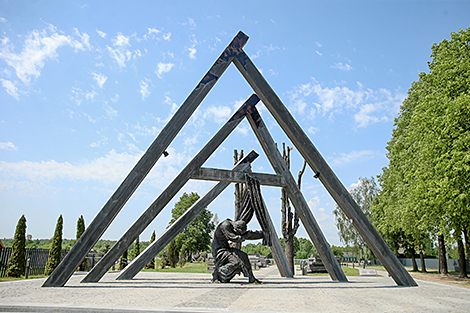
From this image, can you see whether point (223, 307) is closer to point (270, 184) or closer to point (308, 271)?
point (270, 184)

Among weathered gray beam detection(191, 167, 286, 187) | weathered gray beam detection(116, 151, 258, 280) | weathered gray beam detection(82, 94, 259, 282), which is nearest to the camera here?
weathered gray beam detection(82, 94, 259, 282)

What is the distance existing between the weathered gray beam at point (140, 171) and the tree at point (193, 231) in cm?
2749

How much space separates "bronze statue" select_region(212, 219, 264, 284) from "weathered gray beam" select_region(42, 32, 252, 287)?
2858 mm

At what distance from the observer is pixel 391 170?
22844 millimetres

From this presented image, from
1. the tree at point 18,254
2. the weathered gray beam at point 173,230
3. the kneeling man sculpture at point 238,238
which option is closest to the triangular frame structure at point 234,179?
the weathered gray beam at point 173,230

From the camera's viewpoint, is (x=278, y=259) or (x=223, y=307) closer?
(x=223, y=307)

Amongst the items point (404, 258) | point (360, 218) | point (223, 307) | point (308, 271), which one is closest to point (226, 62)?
point (360, 218)

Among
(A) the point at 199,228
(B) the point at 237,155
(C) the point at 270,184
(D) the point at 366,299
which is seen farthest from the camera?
(A) the point at 199,228

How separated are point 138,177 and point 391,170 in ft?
64.3

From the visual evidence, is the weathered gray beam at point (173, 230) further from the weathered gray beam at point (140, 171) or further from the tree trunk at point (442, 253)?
the tree trunk at point (442, 253)

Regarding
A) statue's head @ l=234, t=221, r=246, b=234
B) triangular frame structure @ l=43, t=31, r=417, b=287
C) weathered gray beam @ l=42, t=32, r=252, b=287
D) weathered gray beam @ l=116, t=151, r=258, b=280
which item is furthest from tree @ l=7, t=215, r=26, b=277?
statue's head @ l=234, t=221, r=246, b=234

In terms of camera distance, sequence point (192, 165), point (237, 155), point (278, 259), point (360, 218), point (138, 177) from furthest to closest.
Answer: point (237, 155) < point (278, 259) < point (192, 165) < point (360, 218) < point (138, 177)

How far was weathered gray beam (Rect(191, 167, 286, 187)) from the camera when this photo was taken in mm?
10203

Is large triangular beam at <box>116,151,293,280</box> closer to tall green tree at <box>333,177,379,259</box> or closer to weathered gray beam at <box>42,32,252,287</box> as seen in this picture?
weathered gray beam at <box>42,32,252,287</box>
